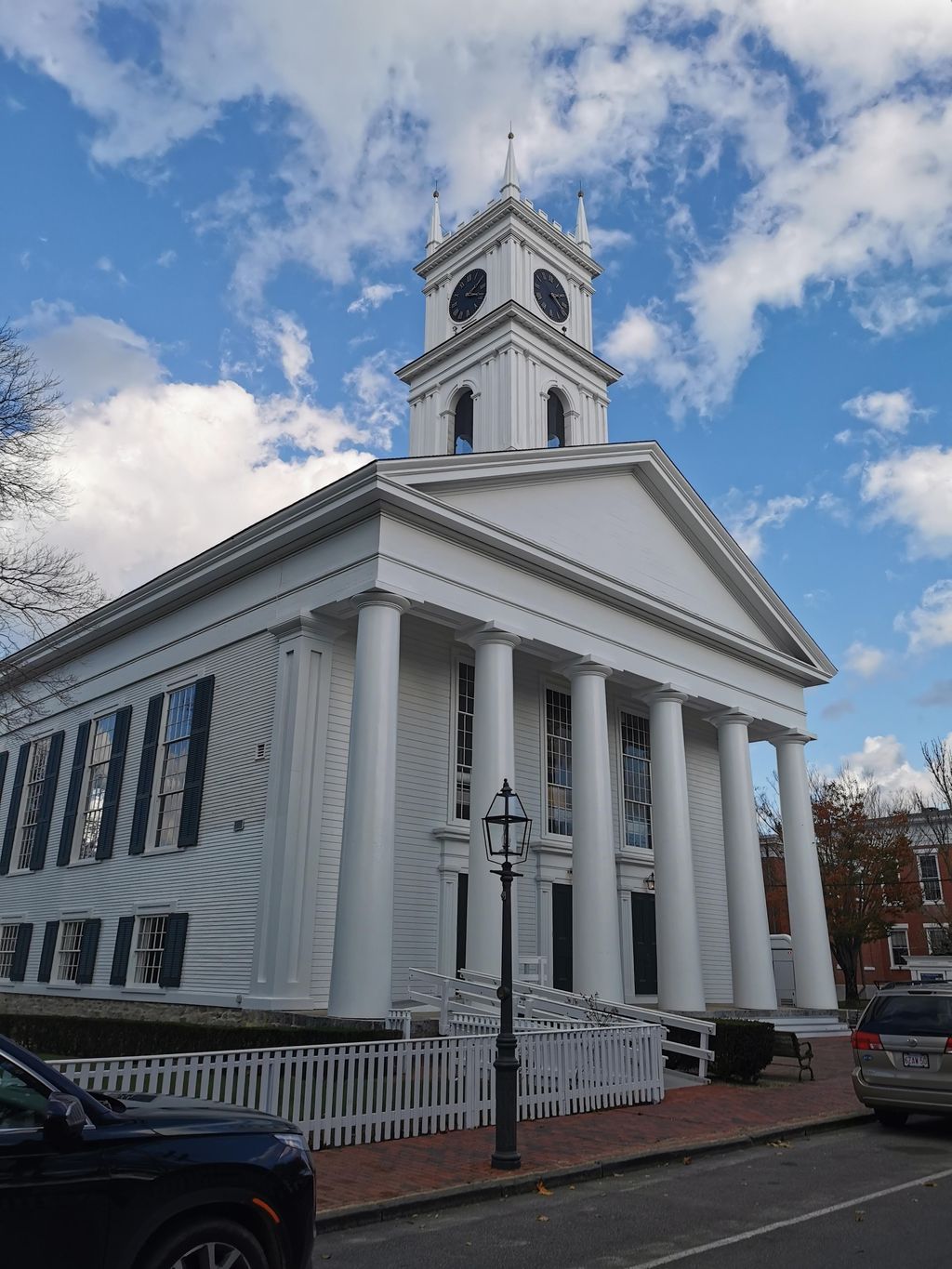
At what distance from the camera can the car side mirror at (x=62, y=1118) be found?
14.2 feet

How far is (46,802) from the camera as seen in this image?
2805 cm

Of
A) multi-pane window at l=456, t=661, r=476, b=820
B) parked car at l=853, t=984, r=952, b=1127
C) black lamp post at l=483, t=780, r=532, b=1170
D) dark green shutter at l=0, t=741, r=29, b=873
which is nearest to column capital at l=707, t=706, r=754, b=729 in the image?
multi-pane window at l=456, t=661, r=476, b=820

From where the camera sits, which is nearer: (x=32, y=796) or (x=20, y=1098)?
(x=20, y=1098)

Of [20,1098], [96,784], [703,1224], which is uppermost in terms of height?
[96,784]

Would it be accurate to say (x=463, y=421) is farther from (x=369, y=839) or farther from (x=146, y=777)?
(x=369, y=839)

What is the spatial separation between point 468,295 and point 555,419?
225 inches

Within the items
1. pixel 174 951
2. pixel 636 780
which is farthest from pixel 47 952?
pixel 636 780

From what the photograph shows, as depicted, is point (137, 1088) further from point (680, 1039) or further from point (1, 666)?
point (1, 666)

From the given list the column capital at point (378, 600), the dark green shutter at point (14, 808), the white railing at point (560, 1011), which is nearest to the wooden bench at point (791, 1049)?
the white railing at point (560, 1011)

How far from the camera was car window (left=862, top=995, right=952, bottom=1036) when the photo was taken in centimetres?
1173

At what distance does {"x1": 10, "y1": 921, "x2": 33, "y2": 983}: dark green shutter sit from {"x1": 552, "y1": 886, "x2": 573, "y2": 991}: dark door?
550 inches

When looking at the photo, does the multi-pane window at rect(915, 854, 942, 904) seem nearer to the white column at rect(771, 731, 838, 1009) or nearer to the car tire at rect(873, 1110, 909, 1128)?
the white column at rect(771, 731, 838, 1009)

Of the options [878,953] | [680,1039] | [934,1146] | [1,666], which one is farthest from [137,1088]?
[878,953]

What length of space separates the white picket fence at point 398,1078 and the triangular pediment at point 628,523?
35.1ft
